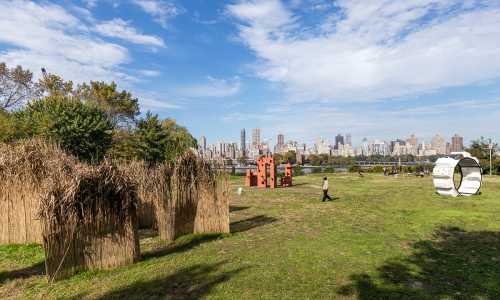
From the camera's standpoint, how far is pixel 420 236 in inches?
427

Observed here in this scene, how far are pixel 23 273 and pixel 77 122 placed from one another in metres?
24.0

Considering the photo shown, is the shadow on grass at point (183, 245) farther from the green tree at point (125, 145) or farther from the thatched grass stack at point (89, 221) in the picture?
the green tree at point (125, 145)

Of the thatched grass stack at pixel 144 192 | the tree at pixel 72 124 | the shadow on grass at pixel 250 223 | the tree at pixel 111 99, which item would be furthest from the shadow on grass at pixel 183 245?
the tree at pixel 111 99

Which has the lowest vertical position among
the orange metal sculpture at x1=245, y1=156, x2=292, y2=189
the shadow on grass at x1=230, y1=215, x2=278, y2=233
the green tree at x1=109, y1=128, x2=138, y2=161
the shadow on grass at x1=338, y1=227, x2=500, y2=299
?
the shadow on grass at x1=338, y1=227, x2=500, y2=299

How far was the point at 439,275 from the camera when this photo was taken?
7258 millimetres

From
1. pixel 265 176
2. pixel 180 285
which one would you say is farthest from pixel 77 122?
pixel 180 285

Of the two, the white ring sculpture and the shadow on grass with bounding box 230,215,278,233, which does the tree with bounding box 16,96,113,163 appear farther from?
the white ring sculpture

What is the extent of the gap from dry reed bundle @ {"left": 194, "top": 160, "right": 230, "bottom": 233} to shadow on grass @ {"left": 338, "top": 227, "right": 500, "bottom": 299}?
5.35 metres

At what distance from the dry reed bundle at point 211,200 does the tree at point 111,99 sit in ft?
125

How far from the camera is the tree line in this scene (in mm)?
25406

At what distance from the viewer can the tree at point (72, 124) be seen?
27141 mm

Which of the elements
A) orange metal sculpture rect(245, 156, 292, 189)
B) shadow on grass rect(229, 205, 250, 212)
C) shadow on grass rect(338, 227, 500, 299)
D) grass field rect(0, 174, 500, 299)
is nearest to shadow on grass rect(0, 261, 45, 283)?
grass field rect(0, 174, 500, 299)

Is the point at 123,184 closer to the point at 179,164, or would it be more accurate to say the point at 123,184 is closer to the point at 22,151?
the point at 179,164

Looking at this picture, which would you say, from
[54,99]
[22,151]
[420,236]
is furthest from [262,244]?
[54,99]
